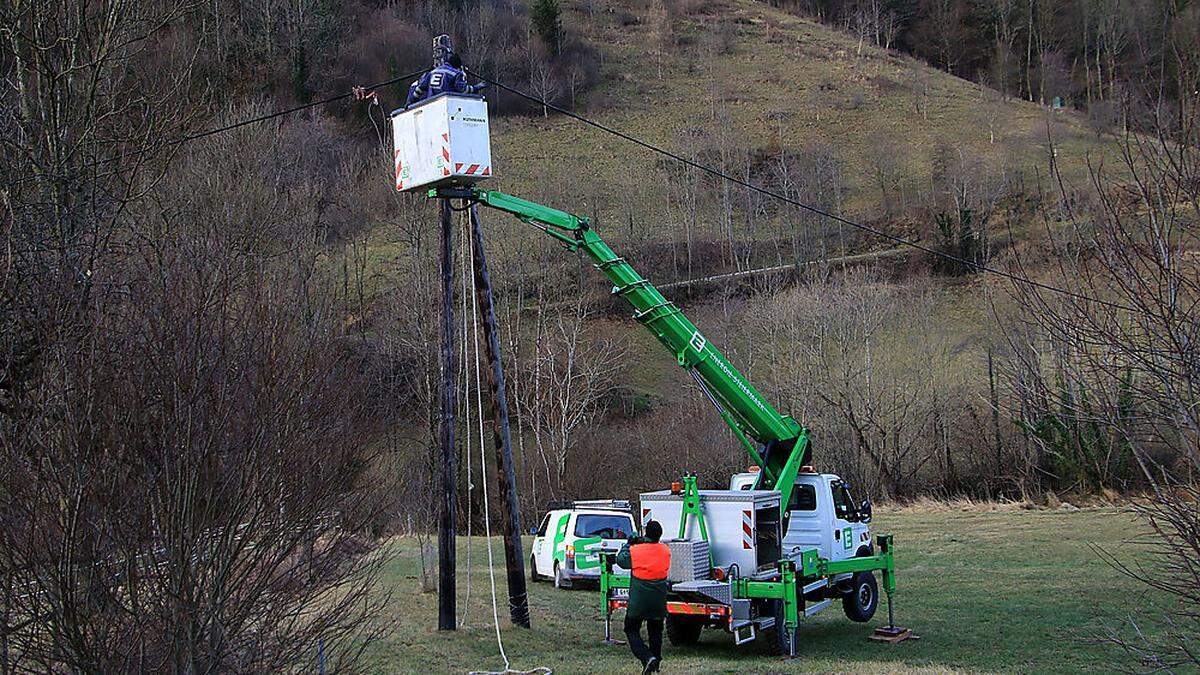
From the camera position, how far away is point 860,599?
1727 cm

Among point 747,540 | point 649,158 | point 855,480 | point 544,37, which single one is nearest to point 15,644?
point 747,540

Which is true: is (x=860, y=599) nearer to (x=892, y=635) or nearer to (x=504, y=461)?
(x=892, y=635)

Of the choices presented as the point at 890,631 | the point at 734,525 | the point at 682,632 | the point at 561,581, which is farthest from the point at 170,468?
the point at 561,581

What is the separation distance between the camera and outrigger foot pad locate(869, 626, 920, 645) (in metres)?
15.5

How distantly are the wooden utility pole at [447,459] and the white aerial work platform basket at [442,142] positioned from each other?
640 millimetres

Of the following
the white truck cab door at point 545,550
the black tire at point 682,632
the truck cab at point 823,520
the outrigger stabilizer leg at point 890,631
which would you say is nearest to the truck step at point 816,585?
the truck cab at point 823,520

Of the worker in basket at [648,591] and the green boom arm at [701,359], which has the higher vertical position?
the green boom arm at [701,359]

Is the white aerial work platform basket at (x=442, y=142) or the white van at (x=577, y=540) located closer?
the white aerial work platform basket at (x=442, y=142)

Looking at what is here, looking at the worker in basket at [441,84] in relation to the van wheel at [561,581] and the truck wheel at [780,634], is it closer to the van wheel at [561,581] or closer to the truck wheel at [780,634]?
the truck wheel at [780,634]

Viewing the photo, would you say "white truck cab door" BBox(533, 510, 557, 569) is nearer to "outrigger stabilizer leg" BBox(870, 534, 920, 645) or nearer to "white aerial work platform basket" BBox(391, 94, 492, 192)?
"outrigger stabilizer leg" BBox(870, 534, 920, 645)

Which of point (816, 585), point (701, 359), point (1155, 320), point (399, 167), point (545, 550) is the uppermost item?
point (399, 167)

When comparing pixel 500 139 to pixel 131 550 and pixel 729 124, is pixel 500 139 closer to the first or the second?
pixel 729 124

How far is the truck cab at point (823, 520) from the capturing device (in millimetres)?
16438

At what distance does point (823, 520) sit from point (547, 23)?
87.9 m
